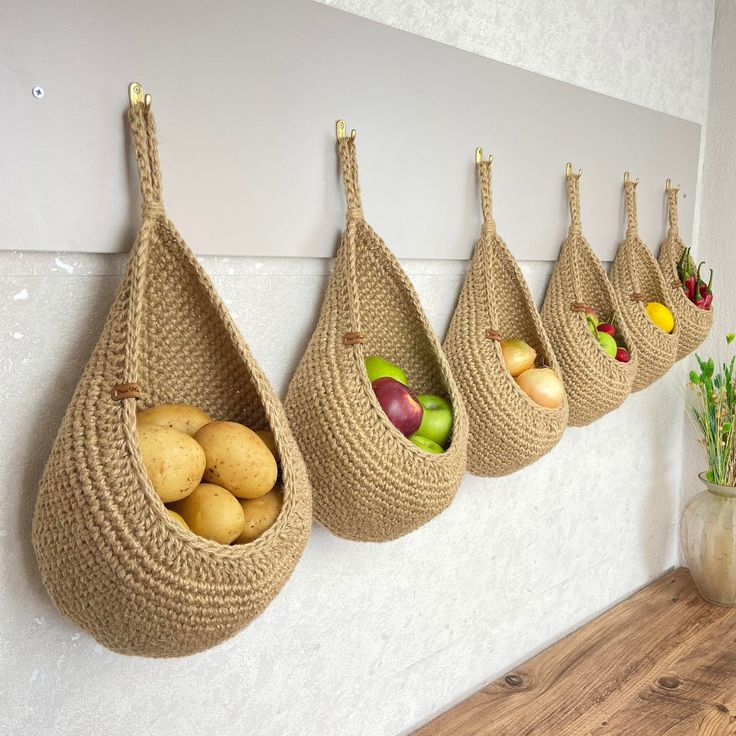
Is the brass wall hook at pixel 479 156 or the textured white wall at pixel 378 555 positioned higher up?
the brass wall hook at pixel 479 156

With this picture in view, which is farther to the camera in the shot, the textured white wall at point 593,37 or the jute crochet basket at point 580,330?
the jute crochet basket at point 580,330

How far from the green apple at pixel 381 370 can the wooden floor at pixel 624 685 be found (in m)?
0.55

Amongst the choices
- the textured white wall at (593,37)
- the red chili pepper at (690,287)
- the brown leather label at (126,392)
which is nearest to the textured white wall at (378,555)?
the textured white wall at (593,37)

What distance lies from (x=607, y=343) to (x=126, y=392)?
0.77m

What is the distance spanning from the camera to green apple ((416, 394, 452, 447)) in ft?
2.82

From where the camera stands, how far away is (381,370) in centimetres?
85

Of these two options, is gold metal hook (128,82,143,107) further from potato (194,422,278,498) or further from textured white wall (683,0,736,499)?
textured white wall (683,0,736,499)

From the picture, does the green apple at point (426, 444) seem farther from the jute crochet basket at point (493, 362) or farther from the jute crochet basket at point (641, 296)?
the jute crochet basket at point (641, 296)

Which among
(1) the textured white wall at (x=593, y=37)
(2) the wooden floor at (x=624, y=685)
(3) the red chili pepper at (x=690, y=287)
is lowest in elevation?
(2) the wooden floor at (x=624, y=685)

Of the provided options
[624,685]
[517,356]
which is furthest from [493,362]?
[624,685]

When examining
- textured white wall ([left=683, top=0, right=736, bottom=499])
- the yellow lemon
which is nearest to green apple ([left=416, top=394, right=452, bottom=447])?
Result: the yellow lemon

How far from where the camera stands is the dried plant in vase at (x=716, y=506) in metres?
1.46

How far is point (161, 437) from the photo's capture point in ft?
2.03

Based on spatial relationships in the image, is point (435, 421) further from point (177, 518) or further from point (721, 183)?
point (721, 183)
